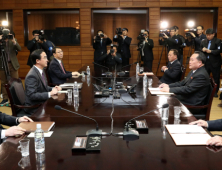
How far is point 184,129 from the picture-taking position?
1851mm

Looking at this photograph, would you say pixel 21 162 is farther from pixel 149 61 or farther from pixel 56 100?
pixel 149 61

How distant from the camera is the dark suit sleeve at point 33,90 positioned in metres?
3.04

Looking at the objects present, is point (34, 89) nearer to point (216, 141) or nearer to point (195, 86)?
point (195, 86)

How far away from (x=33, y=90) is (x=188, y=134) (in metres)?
2.00

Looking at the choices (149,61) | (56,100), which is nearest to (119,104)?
(56,100)

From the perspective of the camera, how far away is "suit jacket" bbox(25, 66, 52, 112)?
10.0 ft

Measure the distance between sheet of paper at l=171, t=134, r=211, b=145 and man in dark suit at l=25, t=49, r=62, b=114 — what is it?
1769 mm

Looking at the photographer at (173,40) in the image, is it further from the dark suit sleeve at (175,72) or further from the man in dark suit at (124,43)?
the dark suit sleeve at (175,72)

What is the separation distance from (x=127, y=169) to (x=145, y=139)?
428 mm

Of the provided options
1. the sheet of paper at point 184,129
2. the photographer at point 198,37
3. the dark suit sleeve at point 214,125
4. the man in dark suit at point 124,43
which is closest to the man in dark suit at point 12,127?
the sheet of paper at point 184,129

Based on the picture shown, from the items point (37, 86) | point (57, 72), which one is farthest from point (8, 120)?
point (57, 72)

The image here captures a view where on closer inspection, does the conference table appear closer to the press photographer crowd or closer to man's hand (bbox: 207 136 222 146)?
man's hand (bbox: 207 136 222 146)

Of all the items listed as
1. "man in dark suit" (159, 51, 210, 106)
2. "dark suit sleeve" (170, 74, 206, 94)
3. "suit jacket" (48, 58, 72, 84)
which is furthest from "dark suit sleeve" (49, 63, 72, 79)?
"dark suit sleeve" (170, 74, 206, 94)

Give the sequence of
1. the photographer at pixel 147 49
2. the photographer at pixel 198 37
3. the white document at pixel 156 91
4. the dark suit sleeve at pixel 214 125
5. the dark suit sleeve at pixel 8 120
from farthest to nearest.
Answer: the photographer at pixel 147 49, the photographer at pixel 198 37, the white document at pixel 156 91, the dark suit sleeve at pixel 8 120, the dark suit sleeve at pixel 214 125
